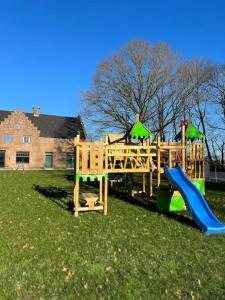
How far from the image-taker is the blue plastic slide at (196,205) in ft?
29.1

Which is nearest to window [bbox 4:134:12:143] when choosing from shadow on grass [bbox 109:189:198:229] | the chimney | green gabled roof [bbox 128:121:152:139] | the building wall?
the building wall

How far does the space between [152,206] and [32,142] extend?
41.7 m

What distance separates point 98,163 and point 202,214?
12.5ft

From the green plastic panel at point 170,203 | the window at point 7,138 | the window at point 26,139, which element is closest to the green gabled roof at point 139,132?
the green plastic panel at point 170,203

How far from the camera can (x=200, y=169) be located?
14156 millimetres

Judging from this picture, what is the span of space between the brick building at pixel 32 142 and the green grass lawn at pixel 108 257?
136 ft

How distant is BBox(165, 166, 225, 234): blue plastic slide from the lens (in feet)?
29.1

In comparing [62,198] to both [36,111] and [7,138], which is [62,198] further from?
[36,111]

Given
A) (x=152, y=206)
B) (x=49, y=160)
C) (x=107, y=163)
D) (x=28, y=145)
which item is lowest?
(x=152, y=206)

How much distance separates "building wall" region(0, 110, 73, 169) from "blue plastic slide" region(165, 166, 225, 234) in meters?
41.8

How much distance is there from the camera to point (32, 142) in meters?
52.4

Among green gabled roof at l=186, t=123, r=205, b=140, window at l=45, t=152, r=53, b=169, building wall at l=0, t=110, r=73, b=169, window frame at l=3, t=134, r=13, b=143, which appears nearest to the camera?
green gabled roof at l=186, t=123, r=205, b=140

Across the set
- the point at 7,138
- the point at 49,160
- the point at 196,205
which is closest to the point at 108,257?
the point at 196,205

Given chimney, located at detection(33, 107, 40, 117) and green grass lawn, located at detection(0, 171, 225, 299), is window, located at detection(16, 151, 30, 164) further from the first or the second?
green grass lawn, located at detection(0, 171, 225, 299)
